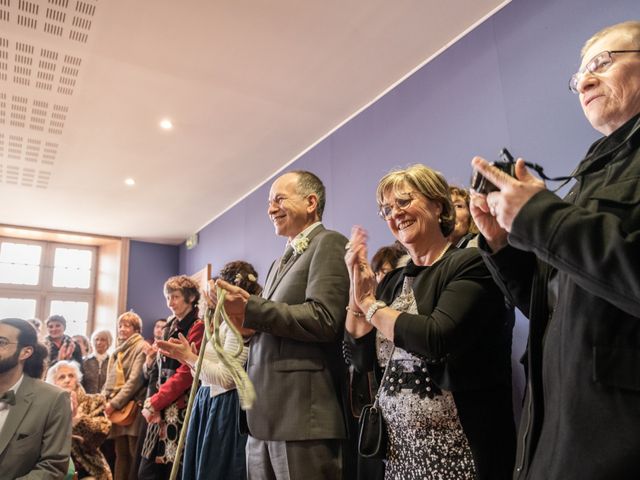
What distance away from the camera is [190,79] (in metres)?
3.04

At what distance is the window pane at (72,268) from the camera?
688 centimetres

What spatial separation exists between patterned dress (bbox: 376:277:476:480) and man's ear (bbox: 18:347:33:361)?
4.94 feet

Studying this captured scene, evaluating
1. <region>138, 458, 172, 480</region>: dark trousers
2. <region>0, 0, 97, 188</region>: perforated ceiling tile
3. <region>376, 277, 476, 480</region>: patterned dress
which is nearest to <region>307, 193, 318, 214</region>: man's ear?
<region>376, 277, 476, 480</region>: patterned dress

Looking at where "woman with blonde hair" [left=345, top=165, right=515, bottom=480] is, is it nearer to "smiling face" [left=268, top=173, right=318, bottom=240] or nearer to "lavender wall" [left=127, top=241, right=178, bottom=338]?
"smiling face" [left=268, top=173, right=318, bottom=240]

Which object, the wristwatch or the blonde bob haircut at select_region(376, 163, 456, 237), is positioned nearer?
the wristwatch

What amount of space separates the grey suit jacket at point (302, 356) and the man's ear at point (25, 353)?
1.03 metres

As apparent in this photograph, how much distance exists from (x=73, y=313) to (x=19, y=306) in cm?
66

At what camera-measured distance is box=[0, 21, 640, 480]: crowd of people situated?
71 centimetres

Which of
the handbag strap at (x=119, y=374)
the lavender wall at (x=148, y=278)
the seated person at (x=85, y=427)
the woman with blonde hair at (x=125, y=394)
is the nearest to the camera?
the seated person at (x=85, y=427)

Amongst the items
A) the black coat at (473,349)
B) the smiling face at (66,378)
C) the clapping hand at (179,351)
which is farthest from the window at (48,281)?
the black coat at (473,349)

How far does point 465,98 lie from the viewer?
2.57m

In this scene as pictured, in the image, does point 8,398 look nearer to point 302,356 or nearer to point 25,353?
point 25,353

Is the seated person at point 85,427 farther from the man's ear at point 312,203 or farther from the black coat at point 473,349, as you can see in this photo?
the black coat at point 473,349

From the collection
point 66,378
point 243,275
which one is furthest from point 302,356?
point 66,378
